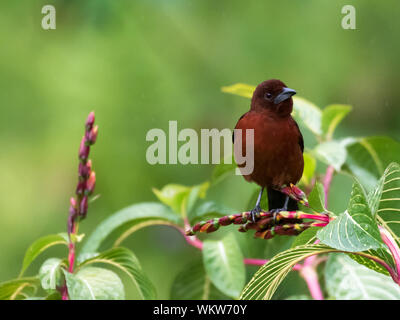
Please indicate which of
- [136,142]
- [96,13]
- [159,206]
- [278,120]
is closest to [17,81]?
[96,13]

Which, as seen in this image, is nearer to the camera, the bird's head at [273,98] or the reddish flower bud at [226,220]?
the reddish flower bud at [226,220]

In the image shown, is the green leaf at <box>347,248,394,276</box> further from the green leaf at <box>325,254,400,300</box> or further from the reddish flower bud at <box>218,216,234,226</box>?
the green leaf at <box>325,254,400,300</box>

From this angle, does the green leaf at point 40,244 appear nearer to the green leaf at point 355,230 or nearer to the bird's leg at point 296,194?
the bird's leg at point 296,194

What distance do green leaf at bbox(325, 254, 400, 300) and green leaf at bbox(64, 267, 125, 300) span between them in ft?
1.76

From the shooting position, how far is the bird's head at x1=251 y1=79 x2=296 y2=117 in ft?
3.84

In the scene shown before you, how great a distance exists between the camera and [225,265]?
1.49 m

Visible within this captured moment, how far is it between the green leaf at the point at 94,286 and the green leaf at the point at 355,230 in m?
0.60

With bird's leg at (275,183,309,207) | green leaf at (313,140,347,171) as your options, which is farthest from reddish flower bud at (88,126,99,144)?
green leaf at (313,140,347,171)

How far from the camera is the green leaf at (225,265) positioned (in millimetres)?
1449

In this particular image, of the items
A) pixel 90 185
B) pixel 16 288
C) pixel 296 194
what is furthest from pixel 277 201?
pixel 16 288

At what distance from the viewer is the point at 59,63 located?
11.0ft

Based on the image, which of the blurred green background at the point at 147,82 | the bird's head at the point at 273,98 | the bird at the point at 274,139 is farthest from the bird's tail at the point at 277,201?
the blurred green background at the point at 147,82

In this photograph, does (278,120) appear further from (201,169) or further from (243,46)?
(243,46)
